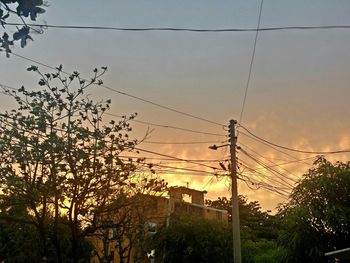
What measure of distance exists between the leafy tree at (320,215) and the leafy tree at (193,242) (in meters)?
7.35

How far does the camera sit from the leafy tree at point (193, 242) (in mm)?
22094

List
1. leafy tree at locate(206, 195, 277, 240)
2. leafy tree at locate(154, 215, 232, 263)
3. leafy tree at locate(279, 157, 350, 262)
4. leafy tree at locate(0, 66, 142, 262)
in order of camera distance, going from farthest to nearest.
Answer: leafy tree at locate(206, 195, 277, 240), leafy tree at locate(154, 215, 232, 263), leafy tree at locate(279, 157, 350, 262), leafy tree at locate(0, 66, 142, 262)

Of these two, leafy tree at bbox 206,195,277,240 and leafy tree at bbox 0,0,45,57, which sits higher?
leafy tree at bbox 206,195,277,240

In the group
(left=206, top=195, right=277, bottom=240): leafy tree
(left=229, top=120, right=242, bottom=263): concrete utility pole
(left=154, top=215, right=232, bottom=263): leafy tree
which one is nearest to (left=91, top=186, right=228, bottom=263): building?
(left=154, top=215, right=232, bottom=263): leafy tree

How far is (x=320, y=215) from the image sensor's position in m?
14.5

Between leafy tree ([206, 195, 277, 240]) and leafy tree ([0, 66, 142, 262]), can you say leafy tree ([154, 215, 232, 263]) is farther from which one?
leafy tree ([206, 195, 277, 240])

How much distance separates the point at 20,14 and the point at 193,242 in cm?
2106

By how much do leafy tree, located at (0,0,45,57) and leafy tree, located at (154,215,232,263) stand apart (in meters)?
20.5

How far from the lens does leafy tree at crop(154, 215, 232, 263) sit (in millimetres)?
22094

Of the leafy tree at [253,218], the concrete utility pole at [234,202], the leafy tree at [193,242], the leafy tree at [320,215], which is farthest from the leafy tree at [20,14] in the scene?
the leafy tree at [253,218]

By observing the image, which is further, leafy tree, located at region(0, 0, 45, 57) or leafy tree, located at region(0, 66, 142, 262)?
leafy tree, located at region(0, 66, 142, 262)

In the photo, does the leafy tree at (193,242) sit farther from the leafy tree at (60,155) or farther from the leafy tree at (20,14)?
the leafy tree at (20,14)

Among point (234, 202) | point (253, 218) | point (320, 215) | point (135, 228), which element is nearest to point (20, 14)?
point (234, 202)

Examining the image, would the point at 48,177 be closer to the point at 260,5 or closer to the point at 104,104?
the point at 104,104
